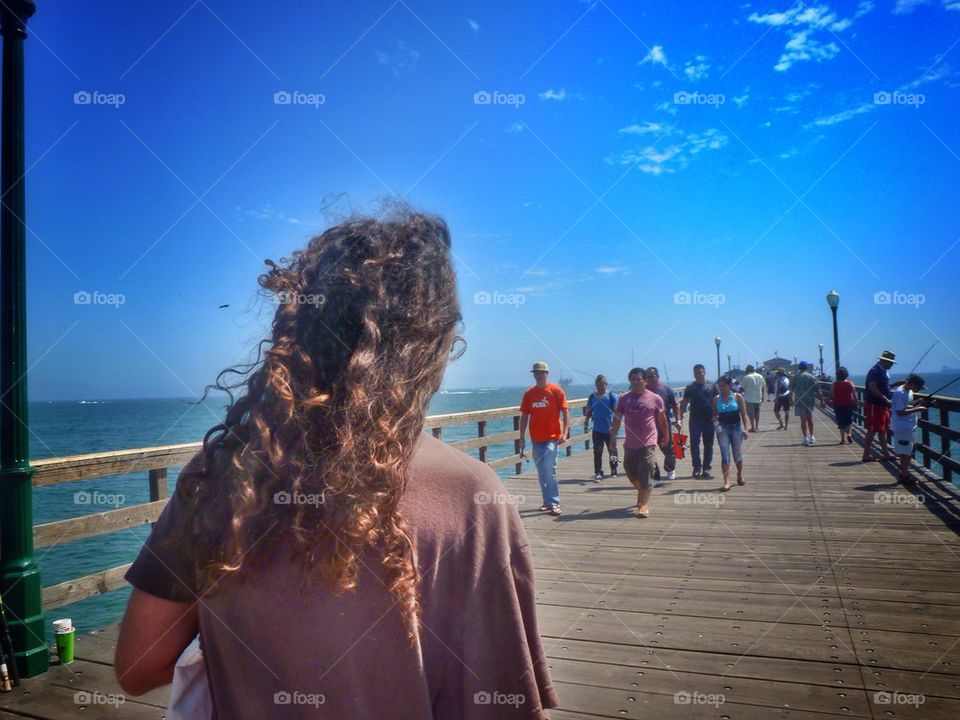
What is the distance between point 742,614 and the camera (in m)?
4.51

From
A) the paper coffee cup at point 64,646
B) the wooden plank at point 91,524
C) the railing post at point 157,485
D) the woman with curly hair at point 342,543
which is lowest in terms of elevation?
the paper coffee cup at point 64,646

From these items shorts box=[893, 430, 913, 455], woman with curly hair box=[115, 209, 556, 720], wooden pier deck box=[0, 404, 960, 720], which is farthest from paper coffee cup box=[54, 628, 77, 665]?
shorts box=[893, 430, 913, 455]

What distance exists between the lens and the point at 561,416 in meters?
8.70

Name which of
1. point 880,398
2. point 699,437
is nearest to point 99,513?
point 699,437

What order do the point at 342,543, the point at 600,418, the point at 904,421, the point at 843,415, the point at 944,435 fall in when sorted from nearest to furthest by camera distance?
the point at 342,543 → the point at 944,435 → the point at 904,421 → the point at 600,418 → the point at 843,415

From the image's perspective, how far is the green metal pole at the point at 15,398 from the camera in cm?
360

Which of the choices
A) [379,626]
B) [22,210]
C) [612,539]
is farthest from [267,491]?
[612,539]

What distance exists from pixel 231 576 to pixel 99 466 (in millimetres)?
3632

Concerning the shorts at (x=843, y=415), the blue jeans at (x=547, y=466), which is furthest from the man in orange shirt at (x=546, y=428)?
the shorts at (x=843, y=415)

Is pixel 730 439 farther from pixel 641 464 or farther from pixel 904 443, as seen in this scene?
pixel 641 464

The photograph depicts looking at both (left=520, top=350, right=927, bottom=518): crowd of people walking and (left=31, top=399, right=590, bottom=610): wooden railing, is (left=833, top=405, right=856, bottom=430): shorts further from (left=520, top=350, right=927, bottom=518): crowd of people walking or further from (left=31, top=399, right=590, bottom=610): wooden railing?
(left=31, top=399, right=590, bottom=610): wooden railing

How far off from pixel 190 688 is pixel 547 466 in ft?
24.3

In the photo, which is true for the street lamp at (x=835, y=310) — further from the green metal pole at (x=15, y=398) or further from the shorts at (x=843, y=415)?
the green metal pole at (x=15, y=398)

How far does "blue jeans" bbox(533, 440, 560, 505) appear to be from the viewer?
829 cm
